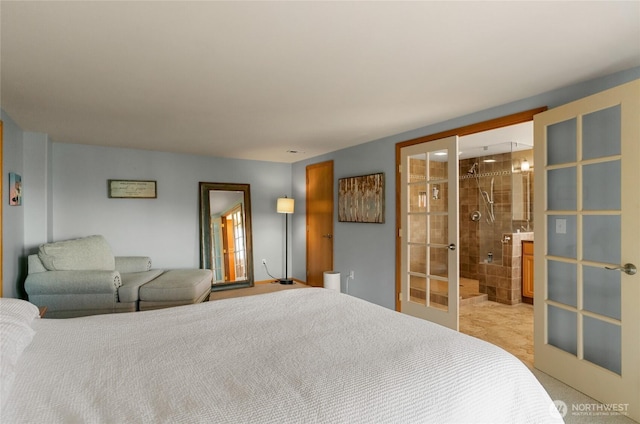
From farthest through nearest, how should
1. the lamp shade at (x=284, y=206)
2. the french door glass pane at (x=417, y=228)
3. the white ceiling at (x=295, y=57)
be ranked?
the lamp shade at (x=284, y=206) → the french door glass pane at (x=417, y=228) → the white ceiling at (x=295, y=57)

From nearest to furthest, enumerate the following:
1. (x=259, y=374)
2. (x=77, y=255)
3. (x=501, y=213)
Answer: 1. (x=259, y=374)
2. (x=77, y=255)
3. (x=501, y=213)

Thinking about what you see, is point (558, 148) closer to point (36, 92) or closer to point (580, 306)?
point (580, 306)

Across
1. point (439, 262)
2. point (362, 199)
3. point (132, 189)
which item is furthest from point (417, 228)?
point (132, 189)

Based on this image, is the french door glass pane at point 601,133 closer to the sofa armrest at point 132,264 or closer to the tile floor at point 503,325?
the tile floor at point 503,325

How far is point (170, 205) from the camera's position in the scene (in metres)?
5.28

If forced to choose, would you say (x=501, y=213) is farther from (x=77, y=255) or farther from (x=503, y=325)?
(x=77, y=255)

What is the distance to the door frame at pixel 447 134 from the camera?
284cm

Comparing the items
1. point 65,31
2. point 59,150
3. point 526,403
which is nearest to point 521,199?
point 526,403

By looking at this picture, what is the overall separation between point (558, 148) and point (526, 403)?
2082 mm

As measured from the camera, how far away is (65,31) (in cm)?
174

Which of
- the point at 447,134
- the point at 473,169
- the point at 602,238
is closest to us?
the point at 602,238

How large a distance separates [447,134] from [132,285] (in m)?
3.70
